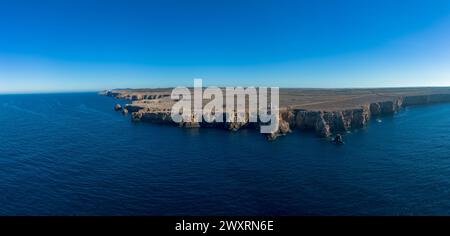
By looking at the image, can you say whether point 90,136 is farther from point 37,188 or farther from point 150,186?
point 150,186

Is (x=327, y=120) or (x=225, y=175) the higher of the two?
(x=327, y=120)

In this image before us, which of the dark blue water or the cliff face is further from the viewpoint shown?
the cliff face

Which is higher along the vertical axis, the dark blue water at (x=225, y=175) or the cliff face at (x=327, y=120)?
A: the cliff face at (x=327, y=120)

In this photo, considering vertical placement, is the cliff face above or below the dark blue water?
above

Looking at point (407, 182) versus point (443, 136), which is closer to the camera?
point (407, 182)

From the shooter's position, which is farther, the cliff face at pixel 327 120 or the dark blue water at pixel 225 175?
the cliff face at pixel 327 120

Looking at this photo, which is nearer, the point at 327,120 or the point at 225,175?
the point at 225,175
